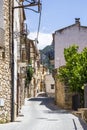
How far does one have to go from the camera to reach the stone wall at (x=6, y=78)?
79.5ft

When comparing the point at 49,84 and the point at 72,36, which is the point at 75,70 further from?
the point at 49,84

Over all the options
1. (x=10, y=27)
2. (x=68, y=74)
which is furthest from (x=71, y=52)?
(x=10, y=27)

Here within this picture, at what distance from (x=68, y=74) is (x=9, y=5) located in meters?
16.8

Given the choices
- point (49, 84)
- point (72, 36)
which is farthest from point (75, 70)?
point (49, 84)

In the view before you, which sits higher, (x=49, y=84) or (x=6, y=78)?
(x=49, y=84)

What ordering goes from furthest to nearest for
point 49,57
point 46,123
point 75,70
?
point 49,57, point 75,70, point 46,123

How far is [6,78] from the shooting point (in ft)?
81.8

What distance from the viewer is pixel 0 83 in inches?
945

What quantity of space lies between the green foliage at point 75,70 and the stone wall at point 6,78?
626 inches

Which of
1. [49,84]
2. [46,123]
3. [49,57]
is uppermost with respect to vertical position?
[49,57]

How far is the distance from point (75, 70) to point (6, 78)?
54.5 feet

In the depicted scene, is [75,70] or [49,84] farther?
[49,84]

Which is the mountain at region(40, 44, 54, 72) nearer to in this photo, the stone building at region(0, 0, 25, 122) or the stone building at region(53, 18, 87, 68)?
the stone building at region(53, 18, 87, 68)

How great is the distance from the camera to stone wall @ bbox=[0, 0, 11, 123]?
24219mm
